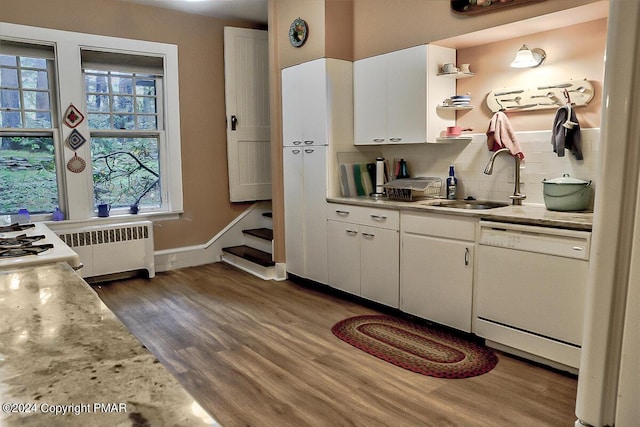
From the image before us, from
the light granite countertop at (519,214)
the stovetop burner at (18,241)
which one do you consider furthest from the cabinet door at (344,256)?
the stovetop burner at (18,241)

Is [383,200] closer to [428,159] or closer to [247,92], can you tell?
[428,159]

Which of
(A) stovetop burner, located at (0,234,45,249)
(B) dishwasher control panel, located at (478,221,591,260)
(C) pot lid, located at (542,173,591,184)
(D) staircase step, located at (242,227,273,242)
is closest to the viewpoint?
(A) stovetop burner, located at (0,234,45,249)

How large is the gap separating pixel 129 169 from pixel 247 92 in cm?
155

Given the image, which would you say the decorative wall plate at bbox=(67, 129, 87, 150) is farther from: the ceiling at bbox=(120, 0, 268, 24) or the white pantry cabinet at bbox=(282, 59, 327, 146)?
the white pantry cabinet at bbox=(282, 59, 327, 146)

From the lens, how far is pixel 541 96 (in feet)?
11.0

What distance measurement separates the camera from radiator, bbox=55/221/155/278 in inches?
181

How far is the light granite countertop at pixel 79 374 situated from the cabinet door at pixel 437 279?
2455mm

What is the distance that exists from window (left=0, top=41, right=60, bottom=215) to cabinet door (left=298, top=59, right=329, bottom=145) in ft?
7.69

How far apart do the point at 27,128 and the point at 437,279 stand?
12.6 feet

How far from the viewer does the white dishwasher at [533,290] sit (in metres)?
2.66

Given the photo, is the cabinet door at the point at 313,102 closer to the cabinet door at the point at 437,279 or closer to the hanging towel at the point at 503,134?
the cabinet door at the point at 437,279

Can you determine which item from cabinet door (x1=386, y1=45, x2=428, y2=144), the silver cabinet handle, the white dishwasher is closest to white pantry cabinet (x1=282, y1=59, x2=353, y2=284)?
cabinet door (x1=386, y1=45, x2=428, y2=144)

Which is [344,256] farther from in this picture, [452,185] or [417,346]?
[417,346]

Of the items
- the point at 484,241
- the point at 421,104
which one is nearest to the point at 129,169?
the point at 421,104
